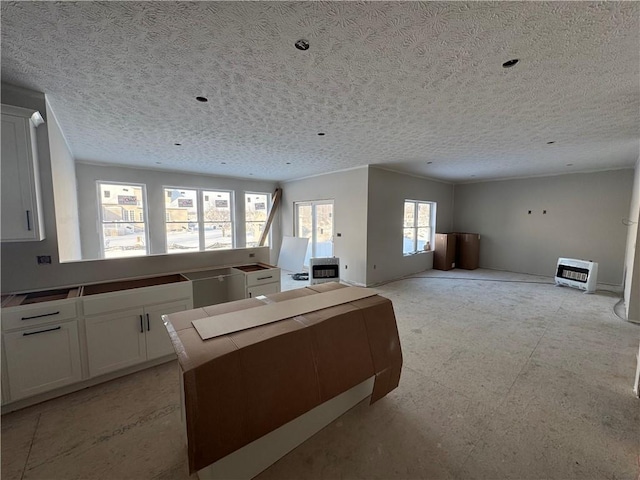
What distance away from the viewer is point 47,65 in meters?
1.76

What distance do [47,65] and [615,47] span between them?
3.71m

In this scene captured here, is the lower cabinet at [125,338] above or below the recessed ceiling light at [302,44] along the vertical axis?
below

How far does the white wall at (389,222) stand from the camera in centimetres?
528

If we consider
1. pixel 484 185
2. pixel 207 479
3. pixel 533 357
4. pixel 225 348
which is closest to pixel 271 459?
pixel 207 479

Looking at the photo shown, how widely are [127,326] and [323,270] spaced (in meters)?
3.29

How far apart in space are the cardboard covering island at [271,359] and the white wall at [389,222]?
3421mm

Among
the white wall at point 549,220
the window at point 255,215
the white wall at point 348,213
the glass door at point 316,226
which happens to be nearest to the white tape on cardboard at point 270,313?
the white wall at point 348,213

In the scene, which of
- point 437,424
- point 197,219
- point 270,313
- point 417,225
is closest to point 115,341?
point 270,313

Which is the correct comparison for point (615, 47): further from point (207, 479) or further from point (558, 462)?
point (207, 479)

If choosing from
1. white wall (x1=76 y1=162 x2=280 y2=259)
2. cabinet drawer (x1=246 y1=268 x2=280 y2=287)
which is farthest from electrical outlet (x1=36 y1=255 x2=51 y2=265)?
white wall (x1=76 y1=162 x2=280 y2=259)

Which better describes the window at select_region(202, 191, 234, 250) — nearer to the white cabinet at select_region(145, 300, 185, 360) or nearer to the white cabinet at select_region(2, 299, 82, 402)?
the white cabinet at select_region(145, 300, 185, 360)

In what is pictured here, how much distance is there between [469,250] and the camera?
6.95 m

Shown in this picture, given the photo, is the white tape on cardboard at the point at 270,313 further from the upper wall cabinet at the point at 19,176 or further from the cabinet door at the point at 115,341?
the upper wall cabinet at the point at 19,176

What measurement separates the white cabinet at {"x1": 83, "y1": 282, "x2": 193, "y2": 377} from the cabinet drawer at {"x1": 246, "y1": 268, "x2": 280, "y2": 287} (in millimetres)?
766
